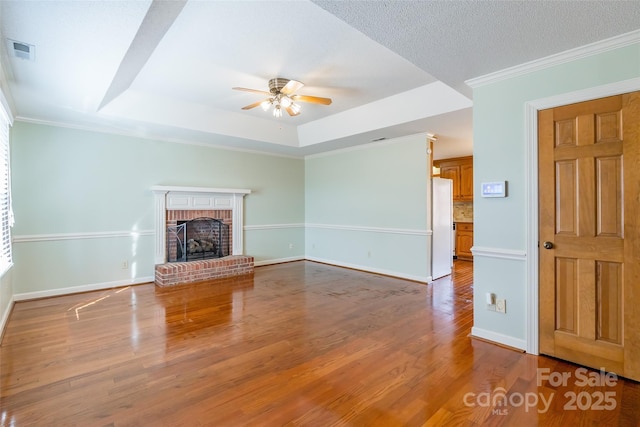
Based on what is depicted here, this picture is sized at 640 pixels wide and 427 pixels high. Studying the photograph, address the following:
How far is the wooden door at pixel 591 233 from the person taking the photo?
7.30 ft

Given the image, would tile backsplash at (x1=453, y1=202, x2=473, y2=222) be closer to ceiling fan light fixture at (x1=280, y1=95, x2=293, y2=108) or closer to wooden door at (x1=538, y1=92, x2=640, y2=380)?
wooden door at (x1=538, y1=92, x2=640, y2=380)

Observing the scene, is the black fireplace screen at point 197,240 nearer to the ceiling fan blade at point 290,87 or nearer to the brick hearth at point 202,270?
the brick hearth at point 202,270

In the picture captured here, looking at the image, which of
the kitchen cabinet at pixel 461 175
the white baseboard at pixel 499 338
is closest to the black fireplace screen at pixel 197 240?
the white baseboard at pixel 499 338

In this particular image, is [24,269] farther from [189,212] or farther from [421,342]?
[421,342]

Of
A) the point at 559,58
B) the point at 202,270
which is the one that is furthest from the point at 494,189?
the point at 202,270

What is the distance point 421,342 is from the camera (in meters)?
2.88

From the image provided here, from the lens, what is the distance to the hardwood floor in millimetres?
1883

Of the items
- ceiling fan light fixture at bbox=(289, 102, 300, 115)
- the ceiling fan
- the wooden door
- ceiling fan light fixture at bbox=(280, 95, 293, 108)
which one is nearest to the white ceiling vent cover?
the ceiling fan

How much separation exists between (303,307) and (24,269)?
3789 millimetres

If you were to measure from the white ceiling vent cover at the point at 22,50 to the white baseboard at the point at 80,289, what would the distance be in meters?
3.24

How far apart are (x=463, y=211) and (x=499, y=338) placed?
5.40 m

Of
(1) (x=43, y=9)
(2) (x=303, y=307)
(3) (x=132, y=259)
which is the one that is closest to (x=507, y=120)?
(2) (x=303, y=307)

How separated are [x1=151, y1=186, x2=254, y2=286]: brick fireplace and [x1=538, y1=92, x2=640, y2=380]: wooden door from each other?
15.2ft

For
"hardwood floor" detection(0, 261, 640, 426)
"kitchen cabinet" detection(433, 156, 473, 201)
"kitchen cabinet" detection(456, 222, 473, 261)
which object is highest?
"kitchen cabinet" detection(433, 156, 473, 201)
